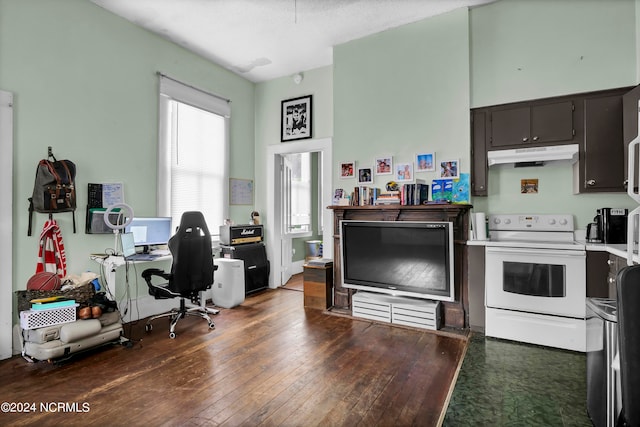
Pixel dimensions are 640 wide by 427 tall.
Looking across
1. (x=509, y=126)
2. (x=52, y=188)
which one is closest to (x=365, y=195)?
(x=509, y=126)

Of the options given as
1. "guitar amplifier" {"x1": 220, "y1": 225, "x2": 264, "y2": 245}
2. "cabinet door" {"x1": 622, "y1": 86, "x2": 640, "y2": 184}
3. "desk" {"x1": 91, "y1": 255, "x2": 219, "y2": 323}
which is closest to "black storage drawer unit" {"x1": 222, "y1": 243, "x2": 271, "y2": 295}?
"guitar amplifier" {"x1": 220, "y1": 225, "x2": 264, "y2": 245}

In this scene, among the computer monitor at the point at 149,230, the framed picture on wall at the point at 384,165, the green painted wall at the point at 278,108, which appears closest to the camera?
the computer monitor at the point at 149,230

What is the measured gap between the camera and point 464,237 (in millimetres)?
3447

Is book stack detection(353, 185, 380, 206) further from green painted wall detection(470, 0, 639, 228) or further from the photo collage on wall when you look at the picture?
green painted wall detection(470, 0, 639, 228)

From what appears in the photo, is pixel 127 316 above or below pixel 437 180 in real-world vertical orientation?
below

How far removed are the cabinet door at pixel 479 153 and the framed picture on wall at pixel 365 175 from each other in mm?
1115

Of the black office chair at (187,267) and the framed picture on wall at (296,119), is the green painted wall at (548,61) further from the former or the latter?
the black office chair at (187,267)

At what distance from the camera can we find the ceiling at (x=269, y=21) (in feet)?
11.3

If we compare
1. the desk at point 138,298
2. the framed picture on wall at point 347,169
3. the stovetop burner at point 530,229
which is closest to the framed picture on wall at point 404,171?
the framed picture on wall at point 347,169

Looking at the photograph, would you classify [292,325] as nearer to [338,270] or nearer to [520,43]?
[338,270]

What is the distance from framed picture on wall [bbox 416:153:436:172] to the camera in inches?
144

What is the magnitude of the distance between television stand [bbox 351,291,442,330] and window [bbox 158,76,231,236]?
236 cm

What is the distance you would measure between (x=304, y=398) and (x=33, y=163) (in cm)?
301

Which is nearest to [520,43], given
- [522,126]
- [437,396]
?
[522,126]
